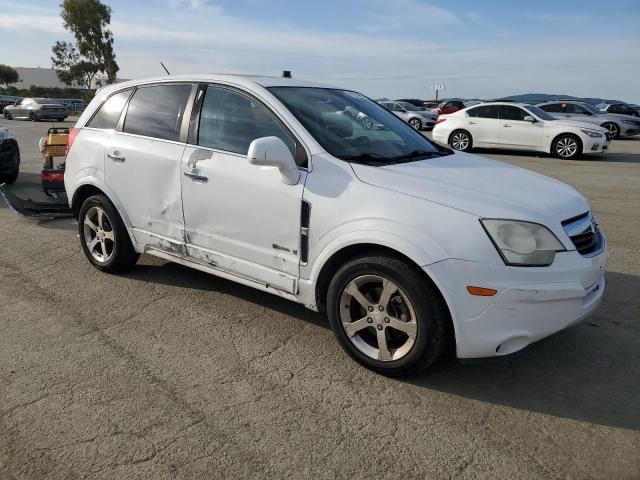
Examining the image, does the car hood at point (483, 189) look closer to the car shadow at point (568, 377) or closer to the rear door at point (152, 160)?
the car shadow at point (568, 377)

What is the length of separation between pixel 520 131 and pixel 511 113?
0.59 metres

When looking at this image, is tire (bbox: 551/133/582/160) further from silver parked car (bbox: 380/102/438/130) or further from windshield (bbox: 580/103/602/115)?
silver parked car (bbox: 380/102/438/130)

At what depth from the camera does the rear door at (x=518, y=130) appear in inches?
583

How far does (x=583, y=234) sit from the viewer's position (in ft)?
10.5

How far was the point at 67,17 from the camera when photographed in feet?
165

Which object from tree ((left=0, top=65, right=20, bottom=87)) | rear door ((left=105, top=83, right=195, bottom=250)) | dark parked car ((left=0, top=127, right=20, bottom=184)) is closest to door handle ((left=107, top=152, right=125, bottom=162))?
rear door ((left=105, top=83, right=195, bottom=250))

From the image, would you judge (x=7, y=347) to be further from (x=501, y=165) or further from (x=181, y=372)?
(x=501, y=165)

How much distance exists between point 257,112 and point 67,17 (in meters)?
55.6

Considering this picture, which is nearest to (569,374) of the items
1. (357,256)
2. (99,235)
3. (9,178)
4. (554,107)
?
(357,256)

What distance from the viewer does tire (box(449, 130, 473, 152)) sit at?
15854 mm

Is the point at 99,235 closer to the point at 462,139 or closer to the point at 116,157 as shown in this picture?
the point at 116,157

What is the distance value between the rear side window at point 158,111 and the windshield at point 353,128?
832 millimetres

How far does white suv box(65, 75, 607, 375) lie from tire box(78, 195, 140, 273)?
1.2 inches

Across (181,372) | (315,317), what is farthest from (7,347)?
(315,317)
